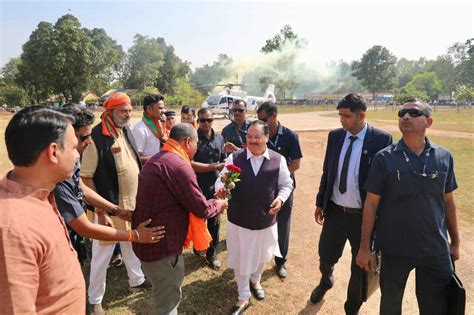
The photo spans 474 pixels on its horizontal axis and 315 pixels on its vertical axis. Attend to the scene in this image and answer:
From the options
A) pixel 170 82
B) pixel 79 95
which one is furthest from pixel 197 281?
pixel 170 82

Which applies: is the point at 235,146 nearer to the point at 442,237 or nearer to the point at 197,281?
the point at 197,281

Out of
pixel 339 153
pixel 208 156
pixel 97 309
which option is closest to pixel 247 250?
pixel 339 153

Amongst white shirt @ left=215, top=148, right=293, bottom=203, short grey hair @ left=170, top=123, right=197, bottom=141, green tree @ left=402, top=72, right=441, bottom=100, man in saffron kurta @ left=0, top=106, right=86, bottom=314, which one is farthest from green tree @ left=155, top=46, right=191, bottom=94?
man in saffron kurta @ left=0, top=106, right=86, bottom=314

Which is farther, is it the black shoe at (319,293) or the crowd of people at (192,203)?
the black shoe at (319,293)

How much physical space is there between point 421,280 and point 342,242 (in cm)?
85

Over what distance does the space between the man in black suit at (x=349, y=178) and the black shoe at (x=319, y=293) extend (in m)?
0.38

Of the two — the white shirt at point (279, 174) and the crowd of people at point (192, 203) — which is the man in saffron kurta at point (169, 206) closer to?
the crowd of people at point (192, 203)

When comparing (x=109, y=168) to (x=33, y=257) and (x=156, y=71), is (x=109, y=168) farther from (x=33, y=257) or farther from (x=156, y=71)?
(x=156, y=71)

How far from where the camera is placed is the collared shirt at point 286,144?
4148 mm

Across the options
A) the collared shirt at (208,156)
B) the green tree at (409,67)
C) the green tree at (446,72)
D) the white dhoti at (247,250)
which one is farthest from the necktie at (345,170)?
the green tree at (409,67)

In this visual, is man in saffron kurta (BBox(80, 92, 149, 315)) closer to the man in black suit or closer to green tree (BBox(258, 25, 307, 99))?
the man in black suit

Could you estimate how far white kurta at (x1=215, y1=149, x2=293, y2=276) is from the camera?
130 inches

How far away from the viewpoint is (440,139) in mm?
15227

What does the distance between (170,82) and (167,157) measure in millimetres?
63100
